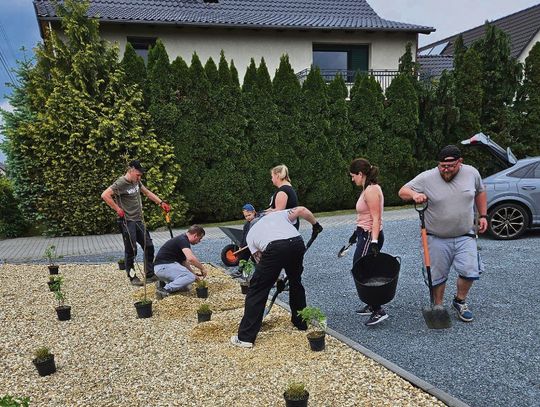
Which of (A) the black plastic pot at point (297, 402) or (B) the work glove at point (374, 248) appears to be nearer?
(A) the black plastic pot at point (297, 402)

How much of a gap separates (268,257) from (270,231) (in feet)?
0.75

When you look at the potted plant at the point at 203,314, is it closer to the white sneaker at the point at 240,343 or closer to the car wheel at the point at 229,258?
the white sneaker at the point at 240,343

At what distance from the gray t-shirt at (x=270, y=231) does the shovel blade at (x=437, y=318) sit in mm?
1523

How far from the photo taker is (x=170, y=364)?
3754 millimetres

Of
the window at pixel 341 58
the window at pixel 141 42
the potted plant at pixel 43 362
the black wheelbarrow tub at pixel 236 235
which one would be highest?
the window at pixel 141 42

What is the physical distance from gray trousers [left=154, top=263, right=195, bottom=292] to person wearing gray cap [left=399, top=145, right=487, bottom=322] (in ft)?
9.57

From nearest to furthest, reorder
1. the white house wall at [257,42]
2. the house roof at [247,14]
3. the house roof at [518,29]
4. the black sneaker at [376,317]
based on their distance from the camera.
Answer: the black sneaker at [376,317] < the house roof at [247,14] < the white house wall at [257,42] < the house roof at [518,29]

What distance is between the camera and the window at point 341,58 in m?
17.0

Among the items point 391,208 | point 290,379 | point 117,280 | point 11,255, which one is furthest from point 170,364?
point 391,208

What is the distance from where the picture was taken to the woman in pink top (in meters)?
4.36

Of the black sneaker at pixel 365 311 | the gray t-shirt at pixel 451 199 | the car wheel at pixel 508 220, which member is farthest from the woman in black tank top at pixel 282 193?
the car wheel at pixel 508 220

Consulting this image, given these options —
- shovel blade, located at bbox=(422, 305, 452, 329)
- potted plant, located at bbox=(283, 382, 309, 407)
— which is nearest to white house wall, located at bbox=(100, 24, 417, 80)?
shovel blade, located at bbox=(422, 305, 452, 329)

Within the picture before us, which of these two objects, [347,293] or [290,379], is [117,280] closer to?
[347,293]

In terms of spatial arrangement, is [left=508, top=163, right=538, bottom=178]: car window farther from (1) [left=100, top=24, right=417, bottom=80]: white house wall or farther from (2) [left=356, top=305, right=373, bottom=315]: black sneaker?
(1) [left=100, top=24, right=417, bottom=80]: white house wall
